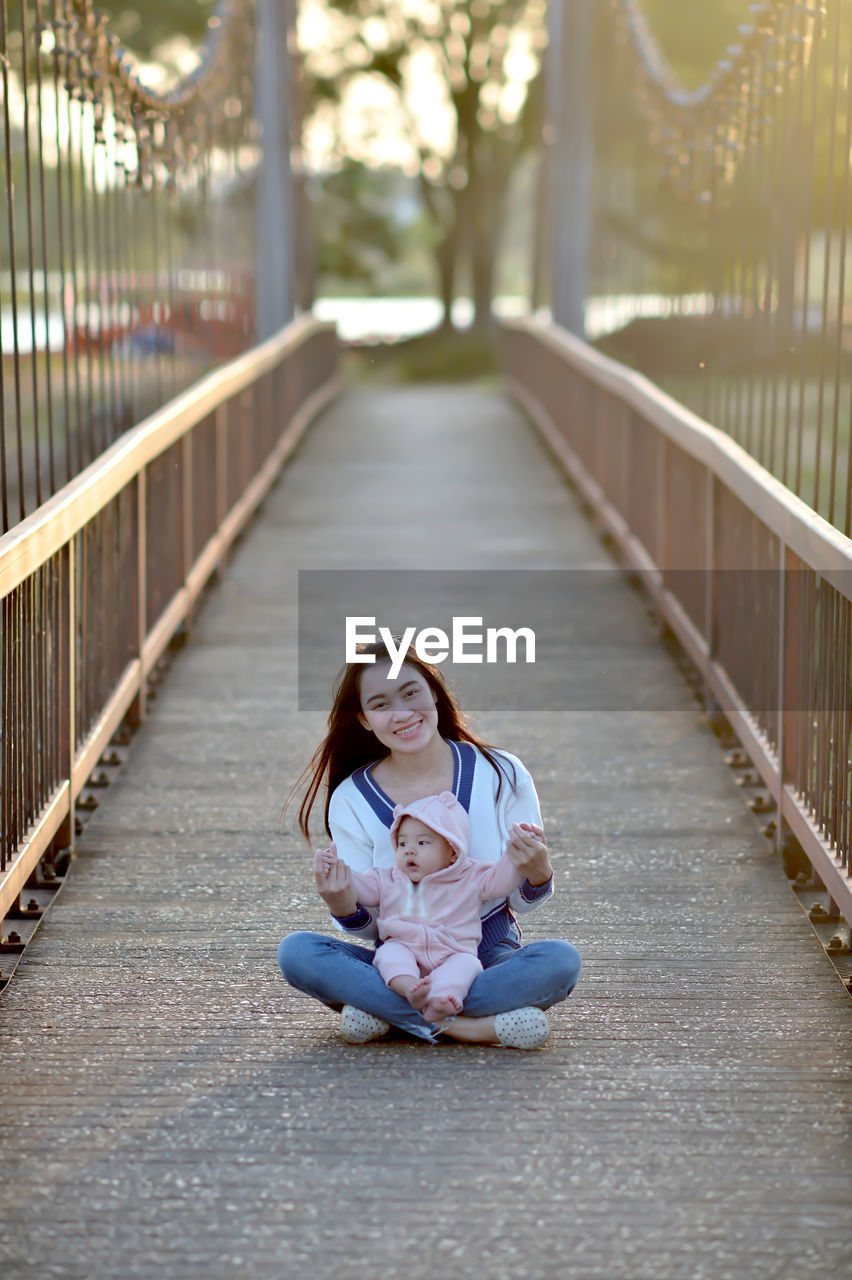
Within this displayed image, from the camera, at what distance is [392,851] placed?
3.56 meters

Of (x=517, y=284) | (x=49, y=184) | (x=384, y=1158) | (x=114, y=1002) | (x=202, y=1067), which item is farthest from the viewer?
(x=517, y=284)

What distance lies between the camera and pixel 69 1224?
2.87m

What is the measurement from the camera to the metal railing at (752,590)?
162 inches

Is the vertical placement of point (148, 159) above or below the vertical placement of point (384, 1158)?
above

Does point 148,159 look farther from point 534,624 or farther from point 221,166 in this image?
point 221,166

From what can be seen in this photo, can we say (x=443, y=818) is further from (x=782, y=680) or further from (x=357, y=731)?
(x=782, y=680)

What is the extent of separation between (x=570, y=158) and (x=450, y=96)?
864 inches

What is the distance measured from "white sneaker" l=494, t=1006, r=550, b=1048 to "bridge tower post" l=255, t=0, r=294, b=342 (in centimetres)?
1093

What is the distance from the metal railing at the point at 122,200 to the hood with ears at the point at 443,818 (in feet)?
4.12

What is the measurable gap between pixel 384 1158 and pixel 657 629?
472 cm

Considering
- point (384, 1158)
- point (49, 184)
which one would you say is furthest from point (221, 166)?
point (49, 184)

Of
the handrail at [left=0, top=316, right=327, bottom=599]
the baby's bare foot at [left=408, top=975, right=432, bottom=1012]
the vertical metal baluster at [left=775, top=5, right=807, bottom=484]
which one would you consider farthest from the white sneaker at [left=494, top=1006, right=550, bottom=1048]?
the vertical metal baluster at [left=775, top=5, right=807, bottom=484]

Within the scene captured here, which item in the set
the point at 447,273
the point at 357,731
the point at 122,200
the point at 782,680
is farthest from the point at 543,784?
the point at 447,273

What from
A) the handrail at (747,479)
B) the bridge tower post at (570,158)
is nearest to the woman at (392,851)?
the handrail at (747,479)
